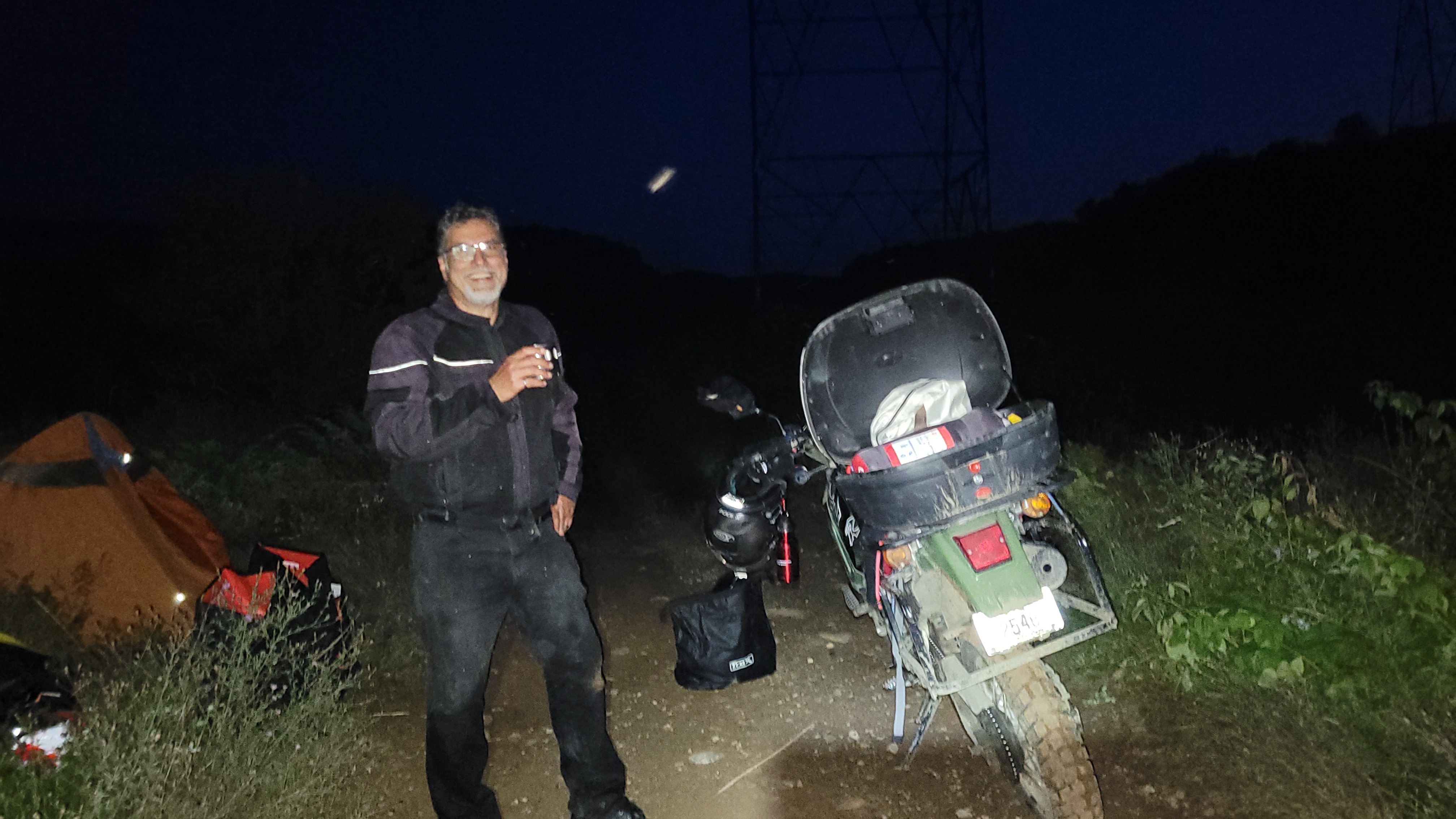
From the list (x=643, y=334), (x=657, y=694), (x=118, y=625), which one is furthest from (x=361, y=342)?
(x=643, y=334)

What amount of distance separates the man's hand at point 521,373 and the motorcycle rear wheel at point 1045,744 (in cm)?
166

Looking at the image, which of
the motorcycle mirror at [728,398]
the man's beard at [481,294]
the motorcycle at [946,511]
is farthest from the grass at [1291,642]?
the man's beard at [481,294]

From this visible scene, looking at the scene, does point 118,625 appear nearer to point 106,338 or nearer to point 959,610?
point 959,610

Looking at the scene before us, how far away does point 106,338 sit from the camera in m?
19.2

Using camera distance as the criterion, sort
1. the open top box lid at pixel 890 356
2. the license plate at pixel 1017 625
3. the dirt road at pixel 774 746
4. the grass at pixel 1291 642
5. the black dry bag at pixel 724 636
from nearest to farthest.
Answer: the license plate at pixel 1017 625 < the grass at pixel 1291 642 < the dirt road at pixel 774 746 < the open top box lid at pixel 890 356 < the black dry bag at pixel 724 636

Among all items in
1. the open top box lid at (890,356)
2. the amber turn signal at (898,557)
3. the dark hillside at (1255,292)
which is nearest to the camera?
the amber turn signal at (898,557)

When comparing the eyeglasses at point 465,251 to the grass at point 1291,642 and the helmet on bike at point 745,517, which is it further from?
the grass at point 1291,642

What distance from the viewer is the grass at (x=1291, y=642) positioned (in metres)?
2.77

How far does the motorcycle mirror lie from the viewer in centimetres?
342

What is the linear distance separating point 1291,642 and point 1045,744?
49.4 inches

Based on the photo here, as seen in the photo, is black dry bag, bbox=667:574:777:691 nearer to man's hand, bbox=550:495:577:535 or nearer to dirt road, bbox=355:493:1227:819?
dirt road, bbox=355:493:1227:819

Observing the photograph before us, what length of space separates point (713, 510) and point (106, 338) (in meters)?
20.4

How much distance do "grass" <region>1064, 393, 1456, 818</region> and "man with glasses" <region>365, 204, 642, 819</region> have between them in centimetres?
212

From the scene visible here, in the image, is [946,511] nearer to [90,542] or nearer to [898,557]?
[898,557]
